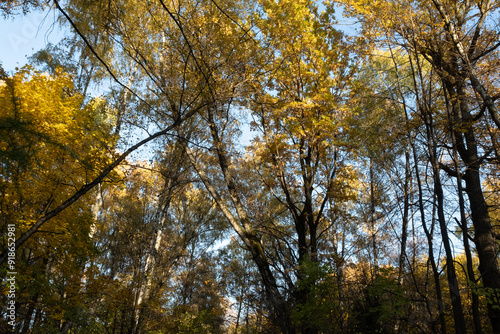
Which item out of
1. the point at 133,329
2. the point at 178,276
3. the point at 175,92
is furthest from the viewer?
the point at 178,276

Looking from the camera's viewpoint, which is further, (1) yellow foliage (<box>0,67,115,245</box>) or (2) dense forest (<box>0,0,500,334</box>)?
(1) yellow foliage (<box>0,67,115,245</box>)

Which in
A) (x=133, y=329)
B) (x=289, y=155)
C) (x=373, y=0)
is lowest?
(x=133, y=329)

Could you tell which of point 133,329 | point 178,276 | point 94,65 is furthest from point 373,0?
point 178,276

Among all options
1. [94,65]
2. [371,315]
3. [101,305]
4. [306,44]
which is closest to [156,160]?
[94,65]

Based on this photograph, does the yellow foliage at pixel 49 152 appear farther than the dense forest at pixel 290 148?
Yes

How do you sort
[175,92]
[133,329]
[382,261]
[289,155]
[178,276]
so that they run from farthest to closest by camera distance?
[178,276] → [382,261] → [133,329] → [289,155] → [175,92]

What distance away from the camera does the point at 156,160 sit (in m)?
11.2

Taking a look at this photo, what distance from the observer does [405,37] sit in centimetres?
450

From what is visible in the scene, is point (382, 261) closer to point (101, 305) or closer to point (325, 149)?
point (325, 149)

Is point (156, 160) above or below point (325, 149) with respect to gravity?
above

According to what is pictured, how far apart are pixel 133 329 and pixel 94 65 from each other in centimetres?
897

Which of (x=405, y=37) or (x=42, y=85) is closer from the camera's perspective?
(x=405, y=37)

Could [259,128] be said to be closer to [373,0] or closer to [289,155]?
[289,155]

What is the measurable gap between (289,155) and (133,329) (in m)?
5.83
